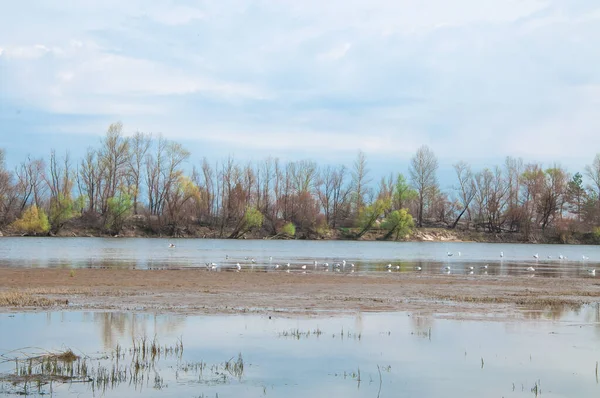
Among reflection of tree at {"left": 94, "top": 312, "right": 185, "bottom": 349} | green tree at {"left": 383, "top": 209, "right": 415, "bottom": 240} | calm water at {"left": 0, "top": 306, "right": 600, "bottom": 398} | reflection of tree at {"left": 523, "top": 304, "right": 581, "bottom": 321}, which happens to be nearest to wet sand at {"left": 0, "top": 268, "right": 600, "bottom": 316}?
reflection of tree at {"left": 523, "top": 304, "right": 581, "bottom": 321}

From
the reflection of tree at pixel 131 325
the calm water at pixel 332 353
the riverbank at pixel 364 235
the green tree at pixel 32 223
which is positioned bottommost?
the calm water at pixel 332 353

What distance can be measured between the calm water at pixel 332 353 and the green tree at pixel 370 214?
323ft

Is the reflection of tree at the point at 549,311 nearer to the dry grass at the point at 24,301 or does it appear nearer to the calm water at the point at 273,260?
the dry grass at the point at 24,301

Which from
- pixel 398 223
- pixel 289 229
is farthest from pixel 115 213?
pixel 398 223

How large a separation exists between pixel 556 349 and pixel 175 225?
97797 mm

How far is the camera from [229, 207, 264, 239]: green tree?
365 ft

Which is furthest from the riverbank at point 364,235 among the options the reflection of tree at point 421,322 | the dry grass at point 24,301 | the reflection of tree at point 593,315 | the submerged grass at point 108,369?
the submerged grass at point 108,369

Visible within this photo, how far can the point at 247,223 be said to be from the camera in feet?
365

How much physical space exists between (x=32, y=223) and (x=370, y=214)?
5231cm

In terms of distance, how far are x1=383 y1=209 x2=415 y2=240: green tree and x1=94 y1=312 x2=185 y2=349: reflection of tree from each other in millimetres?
98505

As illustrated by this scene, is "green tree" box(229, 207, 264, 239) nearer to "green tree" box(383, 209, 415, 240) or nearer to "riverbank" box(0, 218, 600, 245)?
"riverbank" box(0, 218, 600, 245)

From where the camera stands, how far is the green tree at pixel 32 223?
98000 mm

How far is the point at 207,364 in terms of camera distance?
1322cm

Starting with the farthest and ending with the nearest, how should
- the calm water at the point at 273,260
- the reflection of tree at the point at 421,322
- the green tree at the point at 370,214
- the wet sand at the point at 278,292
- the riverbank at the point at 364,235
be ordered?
the green tree at the point at 370,214
the riverbank at the point at 364,235
the calm water at the point at 273,260
the wet sand at the point at 278,292
the reflection of tree at the point at 421,322
